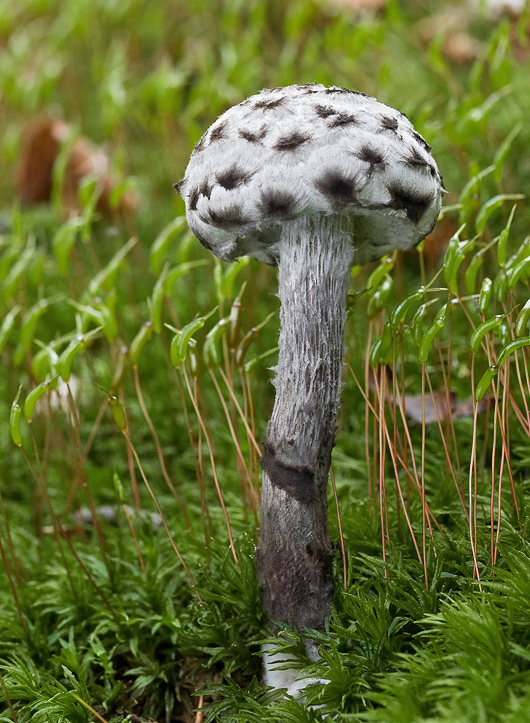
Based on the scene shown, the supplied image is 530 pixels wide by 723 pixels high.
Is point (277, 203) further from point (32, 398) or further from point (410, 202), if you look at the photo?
point (32, 398)

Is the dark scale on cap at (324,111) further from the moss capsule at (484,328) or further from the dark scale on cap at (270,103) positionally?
the moss capsule at (484,328)

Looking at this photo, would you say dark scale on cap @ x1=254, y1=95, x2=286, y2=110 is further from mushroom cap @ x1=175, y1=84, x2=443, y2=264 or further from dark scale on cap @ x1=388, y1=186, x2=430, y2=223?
dark scale on cap @ x1=388, y1=186, x2=430, y2=223

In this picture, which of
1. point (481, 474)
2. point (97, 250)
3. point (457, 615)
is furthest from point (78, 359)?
point (457, 615)

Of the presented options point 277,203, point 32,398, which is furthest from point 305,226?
point 32,398

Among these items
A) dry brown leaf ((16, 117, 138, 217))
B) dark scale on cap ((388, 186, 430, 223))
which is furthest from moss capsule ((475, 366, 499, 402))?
dry brown leaf ((16, 117, 138, 217))

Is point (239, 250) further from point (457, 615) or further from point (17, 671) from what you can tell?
point (17, 671)
